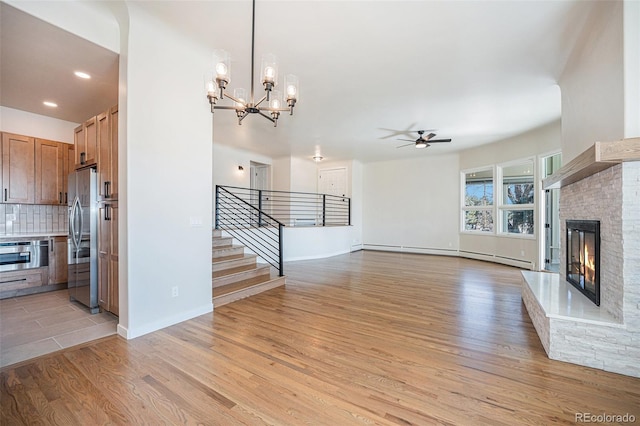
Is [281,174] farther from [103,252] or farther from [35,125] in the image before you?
[103,252]

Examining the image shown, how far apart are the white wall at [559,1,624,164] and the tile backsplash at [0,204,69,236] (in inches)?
293

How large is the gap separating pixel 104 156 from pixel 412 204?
7.88 metres

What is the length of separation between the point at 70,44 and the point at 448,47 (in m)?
3.92

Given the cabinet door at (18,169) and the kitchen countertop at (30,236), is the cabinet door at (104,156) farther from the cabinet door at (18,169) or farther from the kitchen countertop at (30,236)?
the cabinet door at (18,169)

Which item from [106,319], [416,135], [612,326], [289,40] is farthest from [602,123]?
[106,319]

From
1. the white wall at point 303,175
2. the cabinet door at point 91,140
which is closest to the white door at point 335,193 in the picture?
the white wall at point 303,175

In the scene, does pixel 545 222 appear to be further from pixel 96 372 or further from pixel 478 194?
pixel 96 372

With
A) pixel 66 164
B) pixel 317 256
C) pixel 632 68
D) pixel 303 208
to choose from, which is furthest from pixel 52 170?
pixel 632 68

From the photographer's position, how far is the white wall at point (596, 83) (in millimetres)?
2223

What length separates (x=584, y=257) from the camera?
2.90m

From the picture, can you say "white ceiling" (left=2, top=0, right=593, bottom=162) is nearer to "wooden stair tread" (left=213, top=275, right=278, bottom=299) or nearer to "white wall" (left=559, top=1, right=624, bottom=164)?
"white wall" (left=559, top=1, right=624, bottom=164)

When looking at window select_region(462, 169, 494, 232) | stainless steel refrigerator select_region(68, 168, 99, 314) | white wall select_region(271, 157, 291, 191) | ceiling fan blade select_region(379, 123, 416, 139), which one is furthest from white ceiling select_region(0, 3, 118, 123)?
→ window select_region(462, 169, 494, 232)

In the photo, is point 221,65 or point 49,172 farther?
point 49,172

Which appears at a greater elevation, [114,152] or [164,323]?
[114,152]
